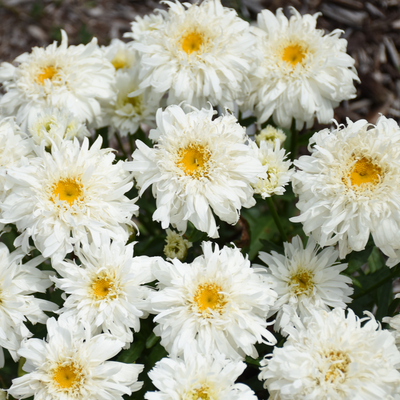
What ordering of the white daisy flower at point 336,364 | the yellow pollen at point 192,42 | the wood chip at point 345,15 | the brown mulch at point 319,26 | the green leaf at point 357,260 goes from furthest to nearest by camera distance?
the wood chip at point 345,15
the brown mulch at point 319,26
the yellow pollen at point 192,42
the green leaf at point 357,260
the white daisy flower at point 336,364

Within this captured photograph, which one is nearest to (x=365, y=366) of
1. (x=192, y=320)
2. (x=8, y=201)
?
(x=192, y=320)

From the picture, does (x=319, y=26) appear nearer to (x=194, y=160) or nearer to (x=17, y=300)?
(x=194, y=160)

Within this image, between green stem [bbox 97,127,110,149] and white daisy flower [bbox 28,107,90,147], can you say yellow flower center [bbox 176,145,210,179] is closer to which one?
white daisy flower [bbox 28,107,90,147]

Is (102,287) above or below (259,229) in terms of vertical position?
above

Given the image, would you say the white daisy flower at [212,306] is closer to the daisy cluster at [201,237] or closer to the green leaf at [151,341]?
the daisy cluster at [201,237]

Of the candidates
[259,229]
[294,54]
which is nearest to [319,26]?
[294,54]

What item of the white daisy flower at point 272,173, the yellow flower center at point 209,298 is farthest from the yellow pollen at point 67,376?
the white daisy flower at point 272,173

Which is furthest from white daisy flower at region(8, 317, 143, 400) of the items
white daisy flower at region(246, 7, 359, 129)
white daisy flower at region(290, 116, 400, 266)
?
white daisy flower at region(246, 7, 359, 129)
